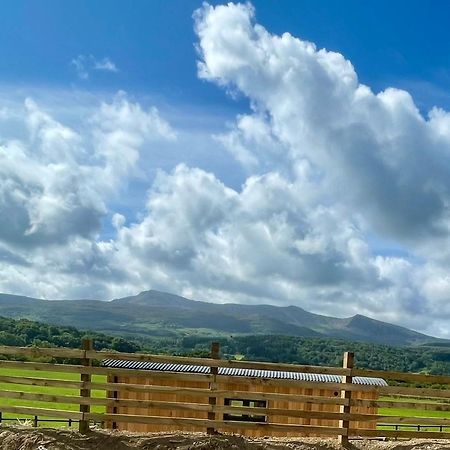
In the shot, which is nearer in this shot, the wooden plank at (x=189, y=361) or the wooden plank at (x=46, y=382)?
the wooden plank at (x=189, y=361)

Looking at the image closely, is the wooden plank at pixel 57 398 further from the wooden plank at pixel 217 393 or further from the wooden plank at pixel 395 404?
the wooden plank at pixel 395 404

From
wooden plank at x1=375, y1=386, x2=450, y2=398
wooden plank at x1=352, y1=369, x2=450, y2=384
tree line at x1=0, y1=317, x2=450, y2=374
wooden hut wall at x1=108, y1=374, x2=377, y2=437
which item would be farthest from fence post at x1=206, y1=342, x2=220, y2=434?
tree line at x1=0, y1=317, x2=450, y2=374

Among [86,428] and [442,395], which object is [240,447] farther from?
[442,395]

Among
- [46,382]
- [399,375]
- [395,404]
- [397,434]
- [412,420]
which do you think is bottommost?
[397,434]

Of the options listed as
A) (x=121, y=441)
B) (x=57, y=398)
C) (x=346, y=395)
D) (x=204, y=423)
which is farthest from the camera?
(x=346, y=395)

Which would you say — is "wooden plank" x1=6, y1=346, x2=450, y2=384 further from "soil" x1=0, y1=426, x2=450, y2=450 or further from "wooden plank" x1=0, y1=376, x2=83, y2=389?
"soil" x1=0, y1=426, x2=450, y2=450

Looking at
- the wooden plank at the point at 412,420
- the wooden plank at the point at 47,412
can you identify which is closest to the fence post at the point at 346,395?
the wooden plank at the point at 412,420

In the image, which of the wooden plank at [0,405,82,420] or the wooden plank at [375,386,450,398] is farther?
the wooden plank at [375,386,450,398]

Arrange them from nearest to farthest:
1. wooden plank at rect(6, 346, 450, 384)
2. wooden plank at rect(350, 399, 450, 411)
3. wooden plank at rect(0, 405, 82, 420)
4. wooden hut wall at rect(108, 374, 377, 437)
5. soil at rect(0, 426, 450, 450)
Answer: soil at rect(0, 426, 450, 450) → wooden plank at rect(6, 346, 450, 384) → wooden plank at rect(0, 405, 82, 420) → wooden plank at rect(350, 399, 450, 411) → wooden hut wall at rect(108, 374, 377, 437)

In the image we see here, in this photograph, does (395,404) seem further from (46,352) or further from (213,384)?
(46,352)

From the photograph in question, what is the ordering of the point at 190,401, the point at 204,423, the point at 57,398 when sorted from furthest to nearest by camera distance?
the point at 190,401 → the point at 57,398 → the point at 204,423

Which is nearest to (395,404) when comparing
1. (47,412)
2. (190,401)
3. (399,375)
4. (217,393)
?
(399,375)

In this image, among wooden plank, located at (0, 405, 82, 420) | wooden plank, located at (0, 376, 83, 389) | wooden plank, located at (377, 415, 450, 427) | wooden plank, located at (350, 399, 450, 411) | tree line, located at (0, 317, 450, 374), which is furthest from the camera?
tree line, located at (0, 317, 450, 374)

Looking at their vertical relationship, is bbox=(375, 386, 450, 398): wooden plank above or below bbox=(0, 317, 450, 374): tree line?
above
